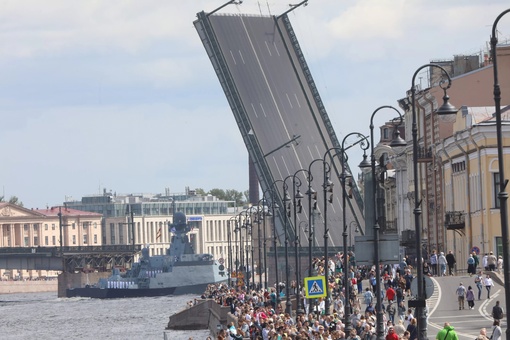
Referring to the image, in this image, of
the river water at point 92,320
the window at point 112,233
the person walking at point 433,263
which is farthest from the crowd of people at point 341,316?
the window at point 112,233

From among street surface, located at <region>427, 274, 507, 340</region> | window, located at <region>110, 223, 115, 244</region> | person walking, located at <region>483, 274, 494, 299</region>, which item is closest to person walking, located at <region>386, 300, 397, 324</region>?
street surface, located at <region>427, 274, 507, 340</region>

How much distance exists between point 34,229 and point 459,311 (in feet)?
387

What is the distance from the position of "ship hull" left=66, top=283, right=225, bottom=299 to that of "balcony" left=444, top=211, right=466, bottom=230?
177 feet

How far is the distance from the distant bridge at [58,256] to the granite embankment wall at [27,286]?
1719 cm

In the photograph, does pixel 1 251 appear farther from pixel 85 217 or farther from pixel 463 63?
pixel 463 63

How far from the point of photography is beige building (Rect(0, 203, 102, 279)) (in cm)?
14375

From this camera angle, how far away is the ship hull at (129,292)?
9944 cm

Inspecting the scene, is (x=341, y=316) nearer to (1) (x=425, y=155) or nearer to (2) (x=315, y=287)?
(2) (x=315, y=287)

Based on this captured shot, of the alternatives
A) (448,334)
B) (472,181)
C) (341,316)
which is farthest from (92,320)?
(448,334)

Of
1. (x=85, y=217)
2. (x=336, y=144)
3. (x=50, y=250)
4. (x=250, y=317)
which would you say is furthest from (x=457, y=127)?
(x=85, y=217)

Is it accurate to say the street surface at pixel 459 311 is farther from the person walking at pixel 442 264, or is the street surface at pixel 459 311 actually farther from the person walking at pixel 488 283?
the person walking at pixel 442 264

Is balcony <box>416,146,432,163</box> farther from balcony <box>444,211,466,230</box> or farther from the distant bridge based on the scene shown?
the distant bridge

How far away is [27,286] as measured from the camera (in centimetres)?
13675

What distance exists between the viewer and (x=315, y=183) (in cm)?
5350
